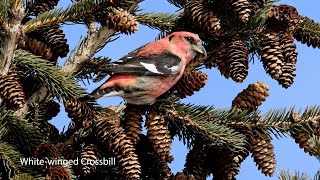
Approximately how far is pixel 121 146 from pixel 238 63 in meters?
0.68

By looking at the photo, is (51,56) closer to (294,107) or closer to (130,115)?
(130,115)

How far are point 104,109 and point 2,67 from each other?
1.58 ft

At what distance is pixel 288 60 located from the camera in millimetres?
3180

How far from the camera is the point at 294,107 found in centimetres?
310

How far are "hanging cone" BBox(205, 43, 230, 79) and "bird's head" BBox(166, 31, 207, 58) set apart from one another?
0.21 ft

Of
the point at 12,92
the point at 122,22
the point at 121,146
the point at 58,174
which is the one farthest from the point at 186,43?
the point at 58,174

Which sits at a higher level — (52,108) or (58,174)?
(52,108)

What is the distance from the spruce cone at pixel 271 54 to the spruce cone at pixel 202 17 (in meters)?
0.25

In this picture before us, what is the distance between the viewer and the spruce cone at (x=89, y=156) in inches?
111

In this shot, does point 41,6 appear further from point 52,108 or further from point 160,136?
point 160,136

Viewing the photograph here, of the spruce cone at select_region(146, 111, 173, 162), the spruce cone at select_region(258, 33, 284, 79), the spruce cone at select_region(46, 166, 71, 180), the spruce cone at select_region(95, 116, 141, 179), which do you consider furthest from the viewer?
the spruce cone at select_region(258, 33, 284, 79)

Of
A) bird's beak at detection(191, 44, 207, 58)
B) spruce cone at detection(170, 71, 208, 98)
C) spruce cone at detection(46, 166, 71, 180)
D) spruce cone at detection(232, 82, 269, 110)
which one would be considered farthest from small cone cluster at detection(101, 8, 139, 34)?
spruce cone at detection(46, 166, 71, 180)

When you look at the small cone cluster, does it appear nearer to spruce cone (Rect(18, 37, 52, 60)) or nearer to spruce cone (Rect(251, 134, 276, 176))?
spruce cone (Rect(18, 37, 52, 60))

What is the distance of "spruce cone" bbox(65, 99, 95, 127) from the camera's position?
292 cm
